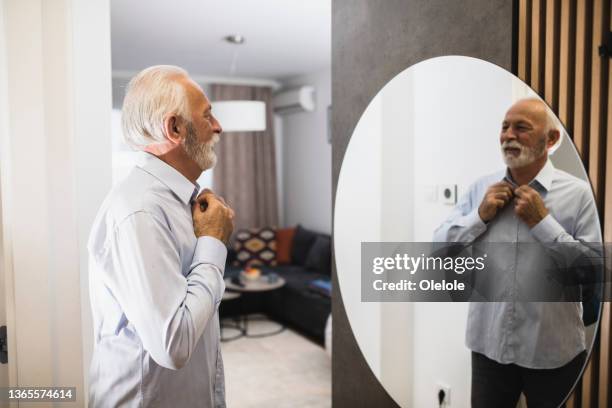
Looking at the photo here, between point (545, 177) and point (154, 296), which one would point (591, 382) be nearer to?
point (545, 177)

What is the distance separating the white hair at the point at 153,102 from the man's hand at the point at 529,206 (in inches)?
27.8

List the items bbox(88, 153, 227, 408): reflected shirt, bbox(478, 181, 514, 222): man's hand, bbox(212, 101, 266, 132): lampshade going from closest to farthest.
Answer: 1. bbox(88, 153, 227, 408): reflected shirt
2. bbox(478, 181, 514, 222): man's hand
3. bbox(212, 101, 266, 132): lampshade

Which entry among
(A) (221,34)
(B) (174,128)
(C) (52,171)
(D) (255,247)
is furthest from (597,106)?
(D) (255,247)

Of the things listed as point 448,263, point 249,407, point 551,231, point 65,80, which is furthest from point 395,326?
point 249,407

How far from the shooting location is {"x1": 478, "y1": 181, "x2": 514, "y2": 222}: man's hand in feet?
3.44

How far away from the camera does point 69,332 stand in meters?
1.46

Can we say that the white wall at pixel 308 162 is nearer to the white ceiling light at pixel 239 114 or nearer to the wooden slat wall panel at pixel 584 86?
the white ceiling light at pixel 239 114

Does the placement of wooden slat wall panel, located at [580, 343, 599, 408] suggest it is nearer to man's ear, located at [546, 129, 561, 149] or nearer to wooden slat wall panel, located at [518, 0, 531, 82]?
man's ear, located at [546, 129, 561, 149]

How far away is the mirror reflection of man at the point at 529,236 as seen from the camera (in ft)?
3.19

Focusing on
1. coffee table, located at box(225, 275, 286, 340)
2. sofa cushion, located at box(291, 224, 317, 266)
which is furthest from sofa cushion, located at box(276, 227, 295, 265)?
coffee table, located at box(225, 275, 286, 340)

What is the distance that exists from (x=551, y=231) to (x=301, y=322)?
12.1 ft

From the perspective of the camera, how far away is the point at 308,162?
232 inches

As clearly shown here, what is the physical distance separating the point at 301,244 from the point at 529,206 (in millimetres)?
4511

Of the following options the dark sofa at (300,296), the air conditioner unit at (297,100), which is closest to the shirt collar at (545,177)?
the dark sofa at (300,296)
